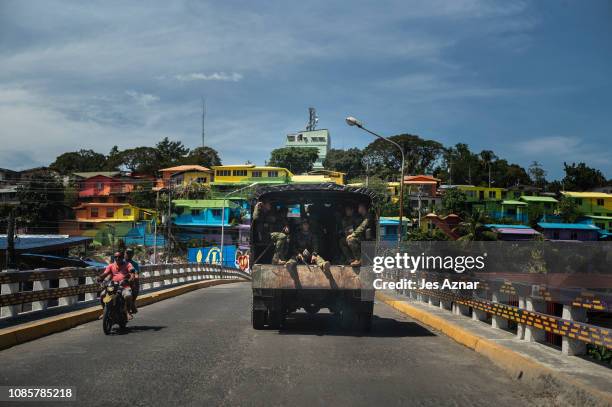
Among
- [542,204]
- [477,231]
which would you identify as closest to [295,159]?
[542,204]

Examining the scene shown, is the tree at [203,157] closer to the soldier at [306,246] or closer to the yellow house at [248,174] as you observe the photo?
the yellow house at [248,174]

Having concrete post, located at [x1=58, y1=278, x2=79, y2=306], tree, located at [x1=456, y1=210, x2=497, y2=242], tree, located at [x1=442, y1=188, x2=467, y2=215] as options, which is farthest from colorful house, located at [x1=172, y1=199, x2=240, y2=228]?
concrete post, located at [x1=58, y1=278, x2=79, y2=306]

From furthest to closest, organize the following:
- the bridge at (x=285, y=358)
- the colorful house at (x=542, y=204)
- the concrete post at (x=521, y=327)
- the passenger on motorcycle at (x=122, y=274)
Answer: the colorful house at (x=542, y=204)
the passenger on motorcycle at (x=122, y=274)
the concrete post at (x=521, y=327)
the bridge at (x=285, y=358)

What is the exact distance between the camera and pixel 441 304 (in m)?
16.7

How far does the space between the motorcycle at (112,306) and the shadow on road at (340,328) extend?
10.3 feet

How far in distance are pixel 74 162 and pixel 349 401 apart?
118 m

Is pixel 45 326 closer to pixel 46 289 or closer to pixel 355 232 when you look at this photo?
pixel 46 289

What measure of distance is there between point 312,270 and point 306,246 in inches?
26.9

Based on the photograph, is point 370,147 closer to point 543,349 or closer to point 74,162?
point 74,162

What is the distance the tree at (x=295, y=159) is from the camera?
10244cm

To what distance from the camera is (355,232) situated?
1177cm

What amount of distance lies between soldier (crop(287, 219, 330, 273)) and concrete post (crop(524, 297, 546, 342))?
401 centimetres

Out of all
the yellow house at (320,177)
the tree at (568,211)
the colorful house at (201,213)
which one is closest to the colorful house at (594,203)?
the tree at (568,211)

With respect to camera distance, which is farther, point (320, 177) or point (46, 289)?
point (320, 177)
